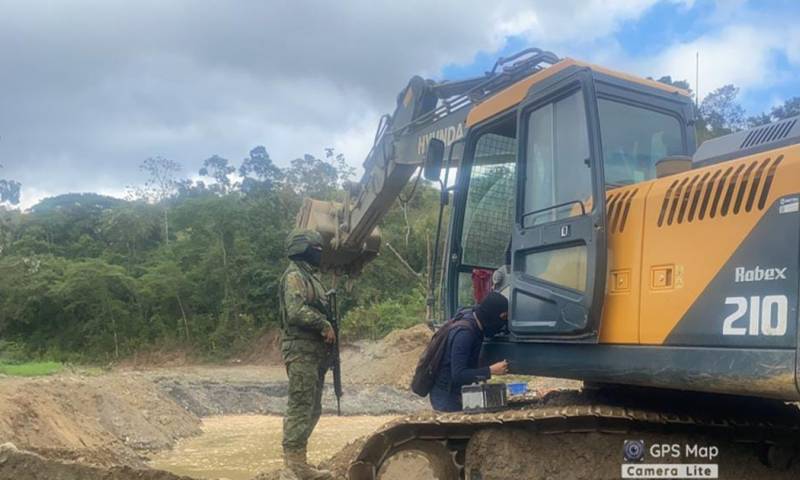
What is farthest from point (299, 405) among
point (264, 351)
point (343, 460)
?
point (264, 351)

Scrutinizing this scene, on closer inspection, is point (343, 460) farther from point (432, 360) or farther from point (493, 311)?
point (493, 311)

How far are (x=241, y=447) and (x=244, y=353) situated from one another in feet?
67.3

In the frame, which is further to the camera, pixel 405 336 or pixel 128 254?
pixel 128 254

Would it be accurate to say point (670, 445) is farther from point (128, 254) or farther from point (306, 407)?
point (128, 254)

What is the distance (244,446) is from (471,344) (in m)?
6.77

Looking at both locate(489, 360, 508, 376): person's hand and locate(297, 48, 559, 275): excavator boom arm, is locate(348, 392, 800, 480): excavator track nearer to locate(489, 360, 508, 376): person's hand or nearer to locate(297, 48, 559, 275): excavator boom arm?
locate(489, 360, 508, 376): person's hand

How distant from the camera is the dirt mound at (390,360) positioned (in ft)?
65.3

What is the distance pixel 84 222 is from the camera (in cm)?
4206

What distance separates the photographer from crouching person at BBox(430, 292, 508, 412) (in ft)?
14.0

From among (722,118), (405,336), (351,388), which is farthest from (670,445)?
(722,118)

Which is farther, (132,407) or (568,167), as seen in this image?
(132,407)

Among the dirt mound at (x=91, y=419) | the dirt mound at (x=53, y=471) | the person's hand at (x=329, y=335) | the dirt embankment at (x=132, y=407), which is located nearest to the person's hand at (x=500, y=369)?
the person's hand at (x=329, y=335)

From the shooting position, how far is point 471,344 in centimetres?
441

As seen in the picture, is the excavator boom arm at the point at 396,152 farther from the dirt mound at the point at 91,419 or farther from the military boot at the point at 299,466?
the dirt mound at the point at 91,419
